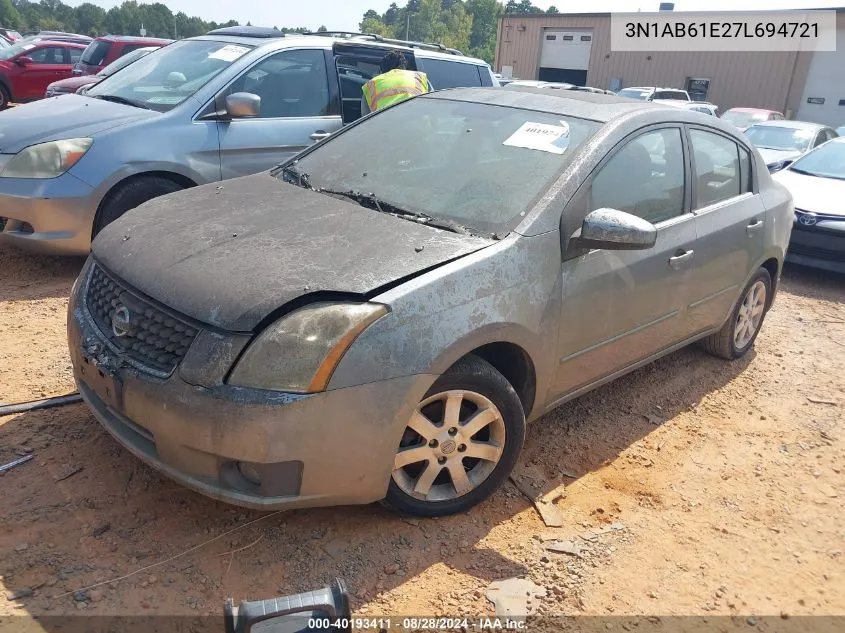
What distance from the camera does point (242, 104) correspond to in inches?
202

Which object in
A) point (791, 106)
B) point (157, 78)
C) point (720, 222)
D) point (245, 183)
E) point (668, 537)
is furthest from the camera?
point (791, 106)

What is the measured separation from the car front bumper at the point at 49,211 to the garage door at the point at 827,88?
1053 inches

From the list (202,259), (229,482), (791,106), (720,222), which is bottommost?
(791,106)

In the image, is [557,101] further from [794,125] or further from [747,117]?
[747,117]

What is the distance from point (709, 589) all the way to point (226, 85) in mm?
4753

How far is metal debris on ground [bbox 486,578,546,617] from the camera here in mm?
2455

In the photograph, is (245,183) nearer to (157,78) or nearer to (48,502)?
(48,502)

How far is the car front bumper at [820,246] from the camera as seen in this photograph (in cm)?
695

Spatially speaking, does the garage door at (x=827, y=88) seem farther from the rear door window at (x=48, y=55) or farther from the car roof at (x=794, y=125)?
the rear door window at (x=48, y=55)

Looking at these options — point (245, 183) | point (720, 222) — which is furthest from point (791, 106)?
point (245, 183)

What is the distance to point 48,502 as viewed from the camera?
271 centimetres

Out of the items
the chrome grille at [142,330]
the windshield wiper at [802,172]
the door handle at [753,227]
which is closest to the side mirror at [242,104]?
the chrome grille at [142,330]

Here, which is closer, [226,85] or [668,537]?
[668,537]

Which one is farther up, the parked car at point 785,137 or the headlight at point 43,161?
the headlight at point 43,161
